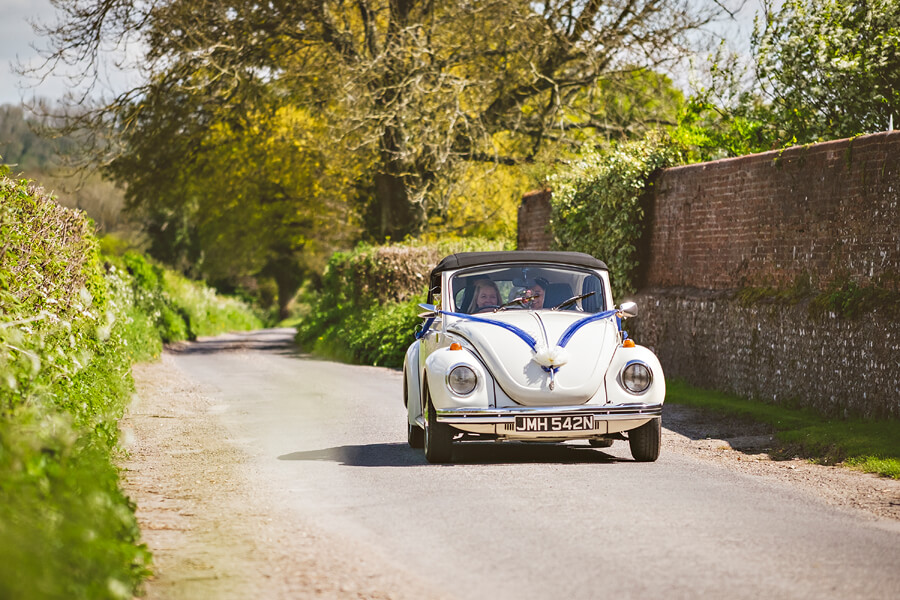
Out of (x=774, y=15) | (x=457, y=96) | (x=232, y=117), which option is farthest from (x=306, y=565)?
(x=232, y=117)

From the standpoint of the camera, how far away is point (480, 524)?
669 cm

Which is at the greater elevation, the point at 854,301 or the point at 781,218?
the point at 781,218

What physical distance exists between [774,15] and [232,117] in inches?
655

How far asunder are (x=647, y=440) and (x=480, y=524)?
10.2 ft

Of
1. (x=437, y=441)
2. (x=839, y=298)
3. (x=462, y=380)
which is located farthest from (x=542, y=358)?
(x=839, y=298)

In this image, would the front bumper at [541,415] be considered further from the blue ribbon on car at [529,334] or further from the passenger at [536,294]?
the passenger at [536,294]

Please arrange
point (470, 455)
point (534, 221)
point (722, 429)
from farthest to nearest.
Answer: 1. point (534, 221)
2. point (722, 429)
3. point (470, 455)

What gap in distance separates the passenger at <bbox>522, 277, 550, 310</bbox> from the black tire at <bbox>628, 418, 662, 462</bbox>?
1.57 metres

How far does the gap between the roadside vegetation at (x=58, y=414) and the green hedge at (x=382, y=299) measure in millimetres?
6572

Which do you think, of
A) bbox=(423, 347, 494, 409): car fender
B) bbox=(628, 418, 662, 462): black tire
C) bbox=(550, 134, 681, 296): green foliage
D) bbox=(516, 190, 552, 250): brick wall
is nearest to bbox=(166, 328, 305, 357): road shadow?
bbox=(516, 190, 552, 250): brick wall

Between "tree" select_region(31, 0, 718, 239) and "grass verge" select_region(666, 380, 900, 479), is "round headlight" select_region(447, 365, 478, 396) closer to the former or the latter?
"grass verge" select_region(666, 380, 900, 479)

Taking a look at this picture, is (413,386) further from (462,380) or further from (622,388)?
(622,388)

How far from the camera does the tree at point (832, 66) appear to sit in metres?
15.2

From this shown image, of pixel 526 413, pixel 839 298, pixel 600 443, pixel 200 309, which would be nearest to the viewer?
pixel 526 413
